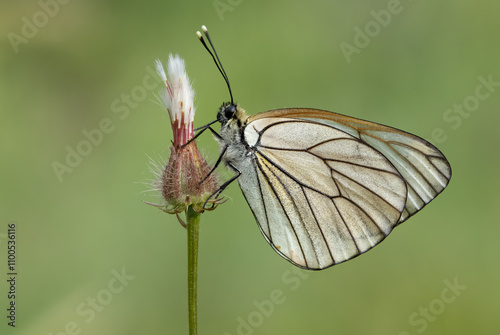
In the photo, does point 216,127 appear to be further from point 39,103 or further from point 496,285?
point 496,285

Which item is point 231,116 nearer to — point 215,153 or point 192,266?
point 192,266

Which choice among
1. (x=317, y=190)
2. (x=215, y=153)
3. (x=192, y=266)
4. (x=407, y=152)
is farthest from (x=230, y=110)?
(x=215, y=153)

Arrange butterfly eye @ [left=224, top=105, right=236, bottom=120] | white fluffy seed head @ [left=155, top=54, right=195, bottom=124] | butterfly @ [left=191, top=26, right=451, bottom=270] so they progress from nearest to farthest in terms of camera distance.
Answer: white fluffy seed head @ [left=155, top=54, right=195, bottom=124]
butterfly eye @ [left=224, top=105, right=236, bottom=120]
butterfly @ [left=191, top=26, right=451, bottom=270]

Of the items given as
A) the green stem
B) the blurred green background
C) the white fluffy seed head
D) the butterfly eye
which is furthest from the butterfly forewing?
the blurred green background

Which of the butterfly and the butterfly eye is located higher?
the butterfly eye

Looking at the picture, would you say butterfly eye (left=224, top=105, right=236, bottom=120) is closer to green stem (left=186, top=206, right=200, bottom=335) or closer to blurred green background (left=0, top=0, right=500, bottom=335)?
green stem (left=186, top=206, right=200, bottom=335)

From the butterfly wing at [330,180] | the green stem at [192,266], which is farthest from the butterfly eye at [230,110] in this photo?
the green stem at [192,266]

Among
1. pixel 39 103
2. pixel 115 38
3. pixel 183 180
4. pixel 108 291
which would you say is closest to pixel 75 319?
pixel 108 291
